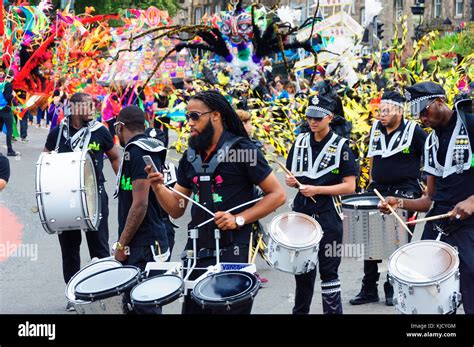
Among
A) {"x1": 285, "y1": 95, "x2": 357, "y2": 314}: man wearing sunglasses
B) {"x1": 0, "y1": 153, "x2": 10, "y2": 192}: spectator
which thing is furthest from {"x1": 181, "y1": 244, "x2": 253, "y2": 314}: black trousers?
{"x1": 0, "y1": 153, "x2": 10, "y2": 192}: spectator

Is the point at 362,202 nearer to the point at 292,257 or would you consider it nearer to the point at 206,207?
the point at 292,257

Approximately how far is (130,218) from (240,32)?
6.09 meters

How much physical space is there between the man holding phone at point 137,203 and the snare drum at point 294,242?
2.57 feet

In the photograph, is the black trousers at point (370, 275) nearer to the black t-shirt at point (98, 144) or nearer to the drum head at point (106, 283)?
the black t-shirt at point (98, 144)

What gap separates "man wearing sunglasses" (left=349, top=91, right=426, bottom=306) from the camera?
29.3 feet

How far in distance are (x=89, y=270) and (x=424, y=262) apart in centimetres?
208

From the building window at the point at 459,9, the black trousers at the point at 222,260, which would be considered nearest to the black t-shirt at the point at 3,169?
the black trousers at the point at 222,260

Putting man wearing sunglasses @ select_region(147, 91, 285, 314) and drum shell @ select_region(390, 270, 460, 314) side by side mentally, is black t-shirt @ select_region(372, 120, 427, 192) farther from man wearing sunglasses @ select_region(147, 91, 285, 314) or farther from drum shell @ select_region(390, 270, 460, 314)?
man wearing sunglasses @ select_region(147, 91, 285, 314)

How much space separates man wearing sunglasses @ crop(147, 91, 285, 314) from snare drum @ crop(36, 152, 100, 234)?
2.12 meters

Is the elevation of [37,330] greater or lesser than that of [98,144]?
lesser

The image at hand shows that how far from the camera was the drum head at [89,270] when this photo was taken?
6.26m

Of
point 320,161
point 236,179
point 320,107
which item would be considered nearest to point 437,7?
point 320,107

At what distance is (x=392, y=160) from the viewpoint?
898 centimetres

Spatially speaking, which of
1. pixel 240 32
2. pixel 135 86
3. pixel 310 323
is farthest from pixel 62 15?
pixel 310 323
